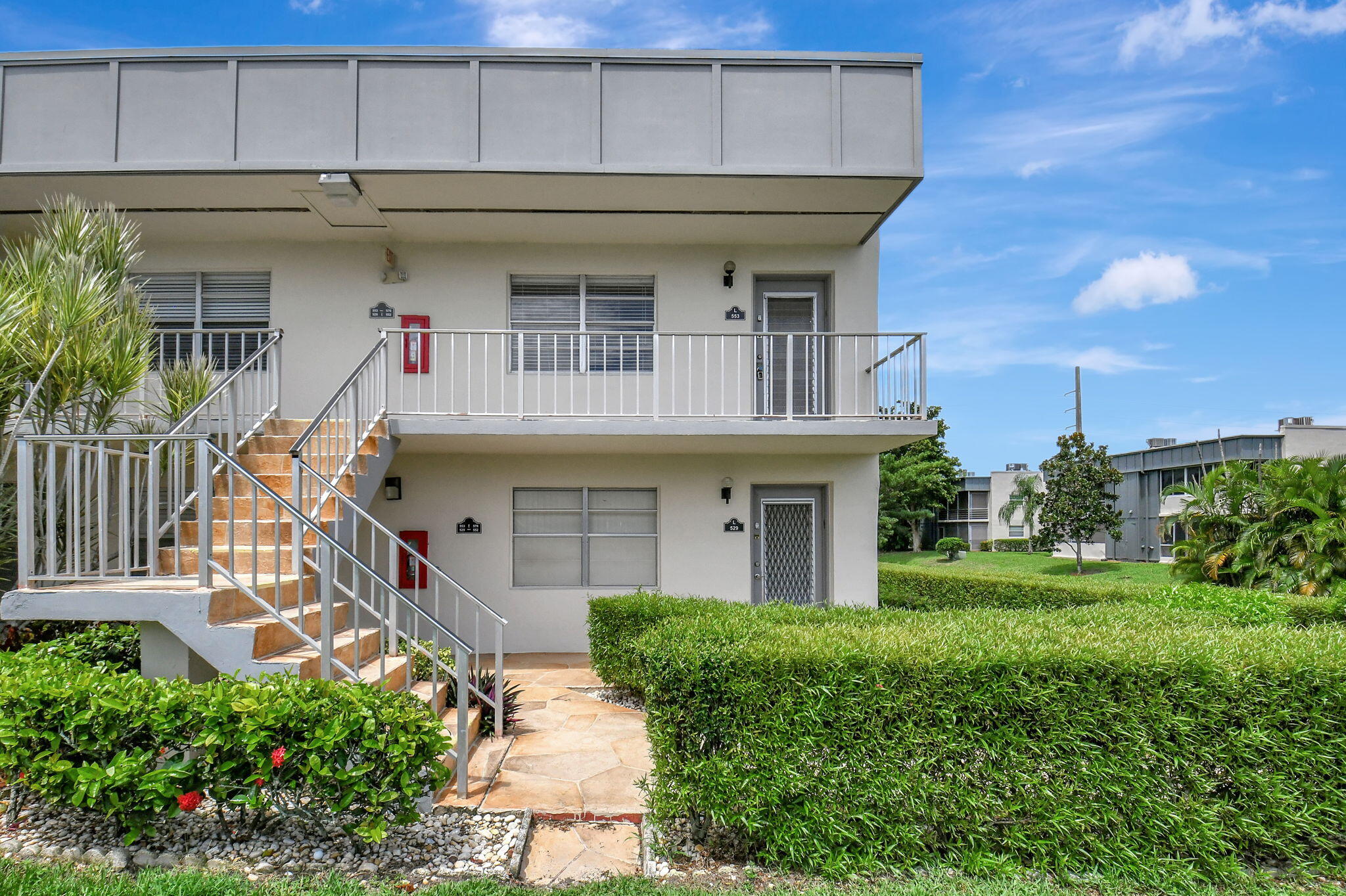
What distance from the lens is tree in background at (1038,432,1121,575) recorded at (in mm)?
21562

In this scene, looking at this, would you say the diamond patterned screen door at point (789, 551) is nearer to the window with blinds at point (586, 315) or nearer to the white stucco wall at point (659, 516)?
the white stucco wall at point (659, 516)

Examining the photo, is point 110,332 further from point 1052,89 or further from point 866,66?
point 1052,89

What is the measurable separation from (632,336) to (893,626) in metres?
5.68

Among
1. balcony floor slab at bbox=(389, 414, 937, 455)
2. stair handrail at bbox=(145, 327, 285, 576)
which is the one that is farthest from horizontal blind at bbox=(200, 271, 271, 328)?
balcony floor slab at bbox=(389, 414, 937, 455)

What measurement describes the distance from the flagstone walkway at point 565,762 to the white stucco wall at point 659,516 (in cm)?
186

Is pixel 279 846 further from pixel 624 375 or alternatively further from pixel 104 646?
pixel 624 375

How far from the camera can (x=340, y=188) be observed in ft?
25.8

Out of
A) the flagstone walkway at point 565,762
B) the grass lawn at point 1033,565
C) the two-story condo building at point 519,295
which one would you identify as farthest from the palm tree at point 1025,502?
the flagstone walkway at point 565,762

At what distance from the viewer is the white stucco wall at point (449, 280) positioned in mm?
9398

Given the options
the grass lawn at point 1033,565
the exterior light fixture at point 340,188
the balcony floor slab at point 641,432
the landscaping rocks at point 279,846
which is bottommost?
the grass lawn at point 1033,565

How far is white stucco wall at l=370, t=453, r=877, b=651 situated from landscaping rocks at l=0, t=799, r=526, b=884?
17.1 feet

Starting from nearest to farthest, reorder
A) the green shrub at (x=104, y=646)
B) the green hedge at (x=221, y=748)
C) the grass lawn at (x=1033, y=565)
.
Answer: the green hedge at (x=221, y=748)
the green shrub at (x=104, y=646)
the grass lawn at (x=1033, y=565)

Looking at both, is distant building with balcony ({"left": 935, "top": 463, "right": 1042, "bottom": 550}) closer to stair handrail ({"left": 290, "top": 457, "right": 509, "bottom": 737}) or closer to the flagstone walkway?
the flagstone walkway

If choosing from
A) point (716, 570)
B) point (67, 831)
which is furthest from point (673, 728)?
point (716, 570)
